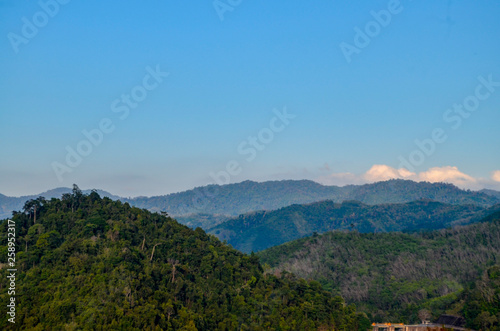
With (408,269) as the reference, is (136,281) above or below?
below

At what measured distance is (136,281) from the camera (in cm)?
Result: 5412

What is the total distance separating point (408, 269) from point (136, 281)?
242 ft

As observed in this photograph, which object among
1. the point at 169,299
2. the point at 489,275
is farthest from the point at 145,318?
the point at 489,275

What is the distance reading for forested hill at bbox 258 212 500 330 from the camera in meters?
73.8

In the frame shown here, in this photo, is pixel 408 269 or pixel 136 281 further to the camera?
pixel 408 269

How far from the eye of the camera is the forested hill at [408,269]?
242ft

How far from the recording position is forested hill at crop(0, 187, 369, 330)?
49562 mm

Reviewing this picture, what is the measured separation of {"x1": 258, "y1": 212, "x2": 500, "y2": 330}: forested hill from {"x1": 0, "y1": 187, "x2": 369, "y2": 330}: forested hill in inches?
722

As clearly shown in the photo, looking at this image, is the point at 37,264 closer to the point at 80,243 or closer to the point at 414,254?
the point at 80,243

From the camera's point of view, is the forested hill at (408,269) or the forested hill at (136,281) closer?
the forested hill at (136,281)

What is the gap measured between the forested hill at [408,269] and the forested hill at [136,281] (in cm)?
1833

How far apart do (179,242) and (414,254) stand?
71854mm

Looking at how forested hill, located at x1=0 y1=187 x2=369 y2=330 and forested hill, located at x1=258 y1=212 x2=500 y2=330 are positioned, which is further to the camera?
forested hill, located at x1=258 y1=212 x2=500 y2=330

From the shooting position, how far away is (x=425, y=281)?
100750mm
